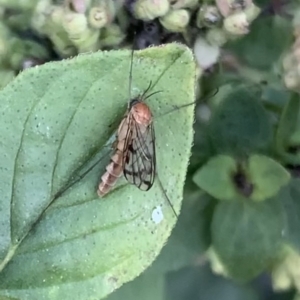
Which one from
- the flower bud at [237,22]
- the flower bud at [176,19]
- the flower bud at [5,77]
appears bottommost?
the flower bud at [237,22]

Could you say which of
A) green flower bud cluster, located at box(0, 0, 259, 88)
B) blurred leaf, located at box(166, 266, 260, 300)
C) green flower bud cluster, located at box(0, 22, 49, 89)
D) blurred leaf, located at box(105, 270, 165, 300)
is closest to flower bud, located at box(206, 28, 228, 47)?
green flower bud cluster, located at box(0, 0, 259, 88)

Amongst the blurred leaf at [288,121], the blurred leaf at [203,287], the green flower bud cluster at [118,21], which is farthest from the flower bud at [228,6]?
the blurred leaf at [203,287]

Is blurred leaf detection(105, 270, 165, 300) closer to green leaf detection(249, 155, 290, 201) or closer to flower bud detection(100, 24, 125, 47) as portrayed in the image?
green leaf detection(249, 155, 290, 201)

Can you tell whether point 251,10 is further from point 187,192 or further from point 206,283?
point 206,283

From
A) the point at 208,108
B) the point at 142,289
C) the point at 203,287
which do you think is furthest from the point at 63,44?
the point at 203,287

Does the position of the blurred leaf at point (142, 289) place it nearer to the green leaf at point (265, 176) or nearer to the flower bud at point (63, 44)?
the green leaf at point (265, 176)

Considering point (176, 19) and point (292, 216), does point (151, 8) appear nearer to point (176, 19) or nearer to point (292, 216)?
point (176, 19)
